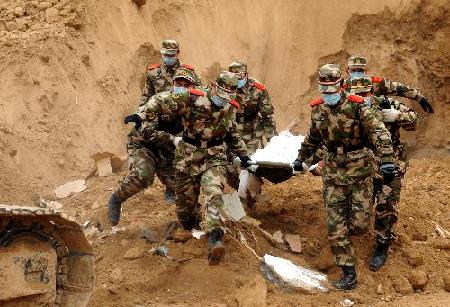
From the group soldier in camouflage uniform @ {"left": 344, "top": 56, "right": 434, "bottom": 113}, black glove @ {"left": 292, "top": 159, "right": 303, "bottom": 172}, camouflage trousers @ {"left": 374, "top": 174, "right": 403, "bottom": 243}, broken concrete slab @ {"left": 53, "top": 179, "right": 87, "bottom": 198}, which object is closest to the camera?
camouflage trousers @ {"left": 374, "top": 174, "right": 403, "bottom": 243}

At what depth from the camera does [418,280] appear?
6727 mm

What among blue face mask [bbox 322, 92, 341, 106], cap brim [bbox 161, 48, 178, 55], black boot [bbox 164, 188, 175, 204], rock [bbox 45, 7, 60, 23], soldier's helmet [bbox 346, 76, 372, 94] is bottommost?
black boot [bbox 164, 188, 175, 204]

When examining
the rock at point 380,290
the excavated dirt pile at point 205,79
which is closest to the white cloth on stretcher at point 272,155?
the excavated dirt pile at point 205,79

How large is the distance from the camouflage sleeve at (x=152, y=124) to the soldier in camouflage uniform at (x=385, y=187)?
6.62 ft

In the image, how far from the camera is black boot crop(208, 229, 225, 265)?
6.05m

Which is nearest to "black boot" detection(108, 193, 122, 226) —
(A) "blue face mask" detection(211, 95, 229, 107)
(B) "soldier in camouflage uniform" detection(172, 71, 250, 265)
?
(B) "soldier in camouflage uniform" detection(172, 71, 250, 265)

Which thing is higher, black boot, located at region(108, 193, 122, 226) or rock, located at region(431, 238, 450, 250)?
black boot, located at region(108, 193, 122, 226)

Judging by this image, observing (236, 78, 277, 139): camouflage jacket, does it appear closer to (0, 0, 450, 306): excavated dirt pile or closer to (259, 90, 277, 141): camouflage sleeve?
(259, 90, 277, 141): camouflage sleeve

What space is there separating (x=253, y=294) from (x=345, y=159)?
1635 mm

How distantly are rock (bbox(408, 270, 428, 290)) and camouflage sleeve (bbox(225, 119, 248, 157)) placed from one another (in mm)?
2116

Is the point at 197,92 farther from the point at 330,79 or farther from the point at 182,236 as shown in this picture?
the point at 182,236

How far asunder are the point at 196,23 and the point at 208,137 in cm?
609

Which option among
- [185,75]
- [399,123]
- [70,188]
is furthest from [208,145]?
[70,188]

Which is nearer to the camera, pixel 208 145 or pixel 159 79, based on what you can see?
pixel 208 145
